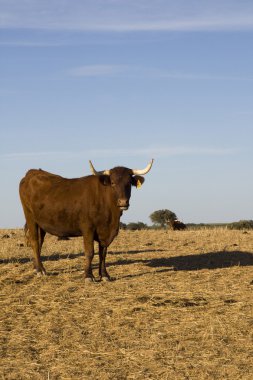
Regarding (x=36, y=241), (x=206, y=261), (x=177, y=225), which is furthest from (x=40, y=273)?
(x=177, y=225)

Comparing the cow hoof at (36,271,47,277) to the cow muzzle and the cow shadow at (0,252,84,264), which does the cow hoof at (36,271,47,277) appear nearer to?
the cow shadow at (0,252,84,264)

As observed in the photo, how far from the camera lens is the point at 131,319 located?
9898 millimetres

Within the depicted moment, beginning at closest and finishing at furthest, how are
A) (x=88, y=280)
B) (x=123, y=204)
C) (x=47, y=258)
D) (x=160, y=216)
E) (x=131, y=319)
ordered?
(x=131, y=319) → (x=123, y=204) → (x=88, y=280) → (x=47, y=258) → (x=160, y=216)

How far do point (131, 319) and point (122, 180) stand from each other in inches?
157

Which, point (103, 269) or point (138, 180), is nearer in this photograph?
point (103, 269)

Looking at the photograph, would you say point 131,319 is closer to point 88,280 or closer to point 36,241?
point 88,280

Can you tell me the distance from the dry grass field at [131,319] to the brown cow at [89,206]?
87 centimetres

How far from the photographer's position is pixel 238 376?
23.6 ft

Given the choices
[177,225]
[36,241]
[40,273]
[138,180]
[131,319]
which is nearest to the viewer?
[131,319]

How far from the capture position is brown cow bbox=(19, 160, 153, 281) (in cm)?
1344

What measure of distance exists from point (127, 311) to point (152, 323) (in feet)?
2.67

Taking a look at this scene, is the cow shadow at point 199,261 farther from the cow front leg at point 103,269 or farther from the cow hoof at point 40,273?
the cow hoof at point 40,273

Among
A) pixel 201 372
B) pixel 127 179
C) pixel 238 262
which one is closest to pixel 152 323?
pixel 201 372

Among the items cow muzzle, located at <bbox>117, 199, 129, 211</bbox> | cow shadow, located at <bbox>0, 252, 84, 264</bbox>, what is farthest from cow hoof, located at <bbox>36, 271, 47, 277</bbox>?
cow muzzle, located at <bbox>117, 199, 129, 211</bbox>
